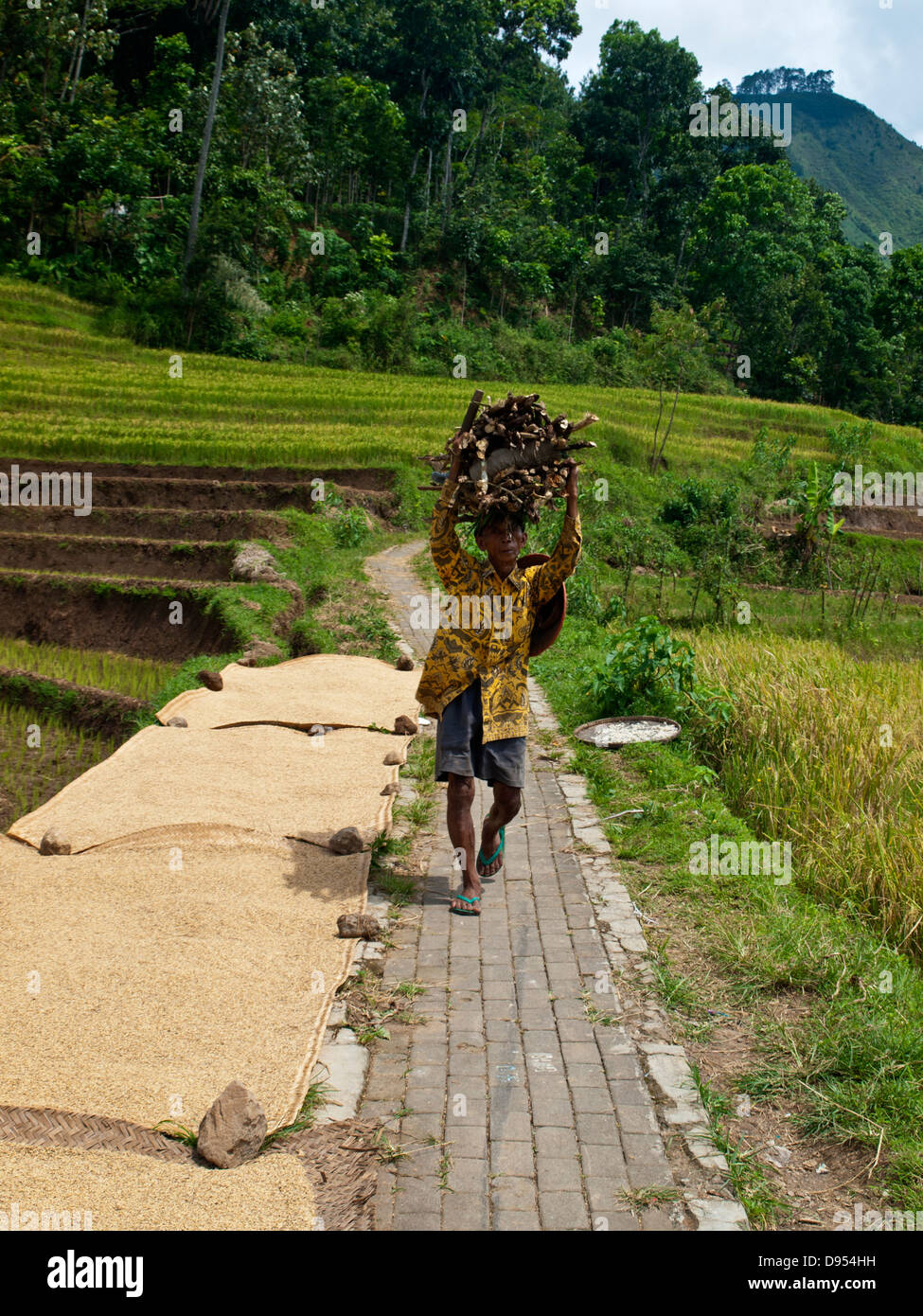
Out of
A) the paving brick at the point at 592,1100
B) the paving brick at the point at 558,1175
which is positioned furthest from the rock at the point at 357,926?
the paving brick at the point at 558,1175

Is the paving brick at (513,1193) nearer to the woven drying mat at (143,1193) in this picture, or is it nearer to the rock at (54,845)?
the woven drying mat at (143,1193)

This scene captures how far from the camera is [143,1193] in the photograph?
281 cm

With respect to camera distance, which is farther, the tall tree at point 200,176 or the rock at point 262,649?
the tall tree at point 200,176

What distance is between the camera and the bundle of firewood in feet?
14.8

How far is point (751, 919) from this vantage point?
455 centimetres

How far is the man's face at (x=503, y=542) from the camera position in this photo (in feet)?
15.1

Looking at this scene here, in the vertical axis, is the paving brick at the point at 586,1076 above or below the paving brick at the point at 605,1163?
above

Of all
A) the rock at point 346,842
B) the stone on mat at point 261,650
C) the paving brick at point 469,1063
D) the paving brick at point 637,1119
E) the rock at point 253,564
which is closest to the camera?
the paving brick at point 637,1119

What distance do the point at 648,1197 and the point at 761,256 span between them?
151 ft

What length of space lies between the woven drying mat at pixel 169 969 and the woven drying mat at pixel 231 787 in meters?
0.25

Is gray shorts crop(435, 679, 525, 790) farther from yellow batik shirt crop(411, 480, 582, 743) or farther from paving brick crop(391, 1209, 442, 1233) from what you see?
paving brick crop(391, 1209, 442, 1233)

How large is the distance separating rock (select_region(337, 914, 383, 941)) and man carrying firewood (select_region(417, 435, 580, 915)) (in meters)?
0.51

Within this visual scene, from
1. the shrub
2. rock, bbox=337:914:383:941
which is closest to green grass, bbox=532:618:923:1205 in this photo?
the shrub

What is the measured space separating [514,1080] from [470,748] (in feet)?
5.20
